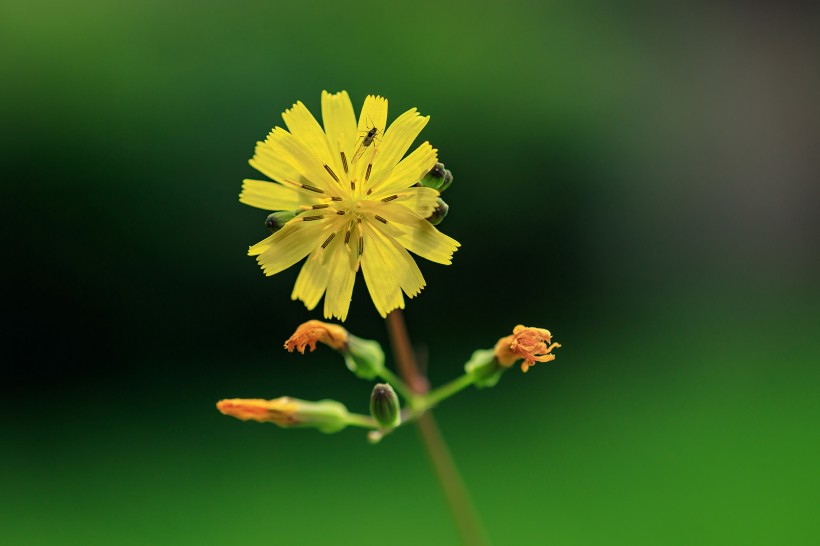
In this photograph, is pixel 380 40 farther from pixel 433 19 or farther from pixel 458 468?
pixel 458 468

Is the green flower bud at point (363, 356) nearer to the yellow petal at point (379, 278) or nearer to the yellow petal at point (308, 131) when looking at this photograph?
the yellow petal at point (379, 278)

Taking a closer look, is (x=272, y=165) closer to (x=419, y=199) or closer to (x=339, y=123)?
(x=339, y=123)

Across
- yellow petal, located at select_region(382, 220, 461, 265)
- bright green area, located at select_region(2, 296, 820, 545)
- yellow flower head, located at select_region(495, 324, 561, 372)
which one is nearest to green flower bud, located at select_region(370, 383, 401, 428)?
yellow flower head, located at select_region(495, 324, 561, 372)

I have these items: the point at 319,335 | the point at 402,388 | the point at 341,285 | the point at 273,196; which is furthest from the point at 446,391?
the point at 273,196

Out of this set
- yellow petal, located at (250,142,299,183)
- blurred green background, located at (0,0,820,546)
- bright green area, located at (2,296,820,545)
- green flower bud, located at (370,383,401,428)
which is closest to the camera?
yellow petal, located at (250,142,299,183)

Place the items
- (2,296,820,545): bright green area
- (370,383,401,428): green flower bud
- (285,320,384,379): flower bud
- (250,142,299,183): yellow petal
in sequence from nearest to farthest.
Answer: (250,142,299,183): yellow petal → (370,383,401,428): green flower bud → (285,320,384,379): flower bud → (2,296,820,545): bright green area

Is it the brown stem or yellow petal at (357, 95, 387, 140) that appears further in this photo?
the brown stem

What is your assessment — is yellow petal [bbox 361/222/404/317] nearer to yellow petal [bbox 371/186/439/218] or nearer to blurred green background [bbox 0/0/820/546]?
yellow petal [bbox 371/186/439/218]
